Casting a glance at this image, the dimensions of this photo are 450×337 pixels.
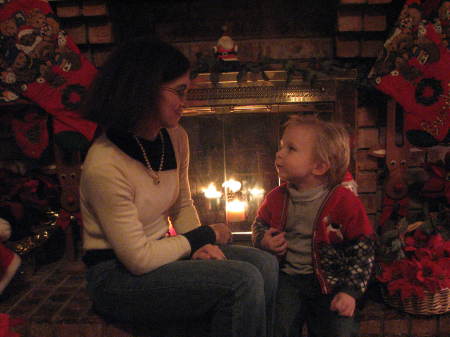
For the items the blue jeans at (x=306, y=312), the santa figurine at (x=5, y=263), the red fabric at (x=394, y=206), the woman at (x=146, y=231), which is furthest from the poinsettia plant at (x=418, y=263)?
the santa figurine at (x=5, y=263)

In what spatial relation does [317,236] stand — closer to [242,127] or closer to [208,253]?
[208,253]

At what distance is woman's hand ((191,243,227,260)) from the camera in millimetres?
1077

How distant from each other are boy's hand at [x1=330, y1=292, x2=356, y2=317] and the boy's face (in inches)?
15.0

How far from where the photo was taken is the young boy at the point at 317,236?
1150 mm

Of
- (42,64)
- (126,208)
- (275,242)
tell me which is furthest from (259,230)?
(42,64)

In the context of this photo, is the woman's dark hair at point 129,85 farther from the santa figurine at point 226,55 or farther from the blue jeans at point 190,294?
the santa figurine at point 226,55

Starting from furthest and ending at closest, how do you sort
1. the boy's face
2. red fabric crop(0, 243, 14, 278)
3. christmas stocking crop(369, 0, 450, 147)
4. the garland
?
the garland → christmas stocking crop(369, 0, 450, 147) → red fabric crop(0, 243, 14, 278) → the boy's face

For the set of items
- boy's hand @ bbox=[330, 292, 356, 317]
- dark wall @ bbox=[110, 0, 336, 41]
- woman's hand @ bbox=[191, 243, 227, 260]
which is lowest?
boy's hand @ bbox=[330, 292, 356, 317]

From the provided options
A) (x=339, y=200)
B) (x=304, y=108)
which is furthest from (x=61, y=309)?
(x=304, y=108)

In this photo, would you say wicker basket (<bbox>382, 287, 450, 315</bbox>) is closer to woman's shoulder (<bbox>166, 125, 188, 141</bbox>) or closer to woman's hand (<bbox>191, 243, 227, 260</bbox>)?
woman's hand (<bbox>191, 243, 227, 260</bbox>)

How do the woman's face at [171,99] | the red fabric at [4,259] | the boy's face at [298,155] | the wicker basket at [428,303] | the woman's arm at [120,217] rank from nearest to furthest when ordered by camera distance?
the woman's arm at [120,217] < the woman's face at [171,99] < the boy's face at [298,155] < the wicker basket at [428,303] < the red fabric at [4,259]

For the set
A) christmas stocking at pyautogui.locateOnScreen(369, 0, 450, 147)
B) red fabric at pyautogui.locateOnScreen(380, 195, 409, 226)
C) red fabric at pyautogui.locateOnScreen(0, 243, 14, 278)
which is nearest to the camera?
red fabric at pyautogui.locateOnScreen(0, 243, 14, 278)

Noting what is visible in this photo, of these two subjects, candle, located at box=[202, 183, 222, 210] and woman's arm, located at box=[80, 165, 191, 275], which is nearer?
woman's arm, located at box=[80, 165, 191, 275]

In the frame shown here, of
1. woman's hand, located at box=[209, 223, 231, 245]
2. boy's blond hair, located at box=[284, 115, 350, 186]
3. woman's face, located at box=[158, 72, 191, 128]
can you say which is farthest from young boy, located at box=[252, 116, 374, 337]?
woman's face, located at box=[158, 72, 191, 128]
